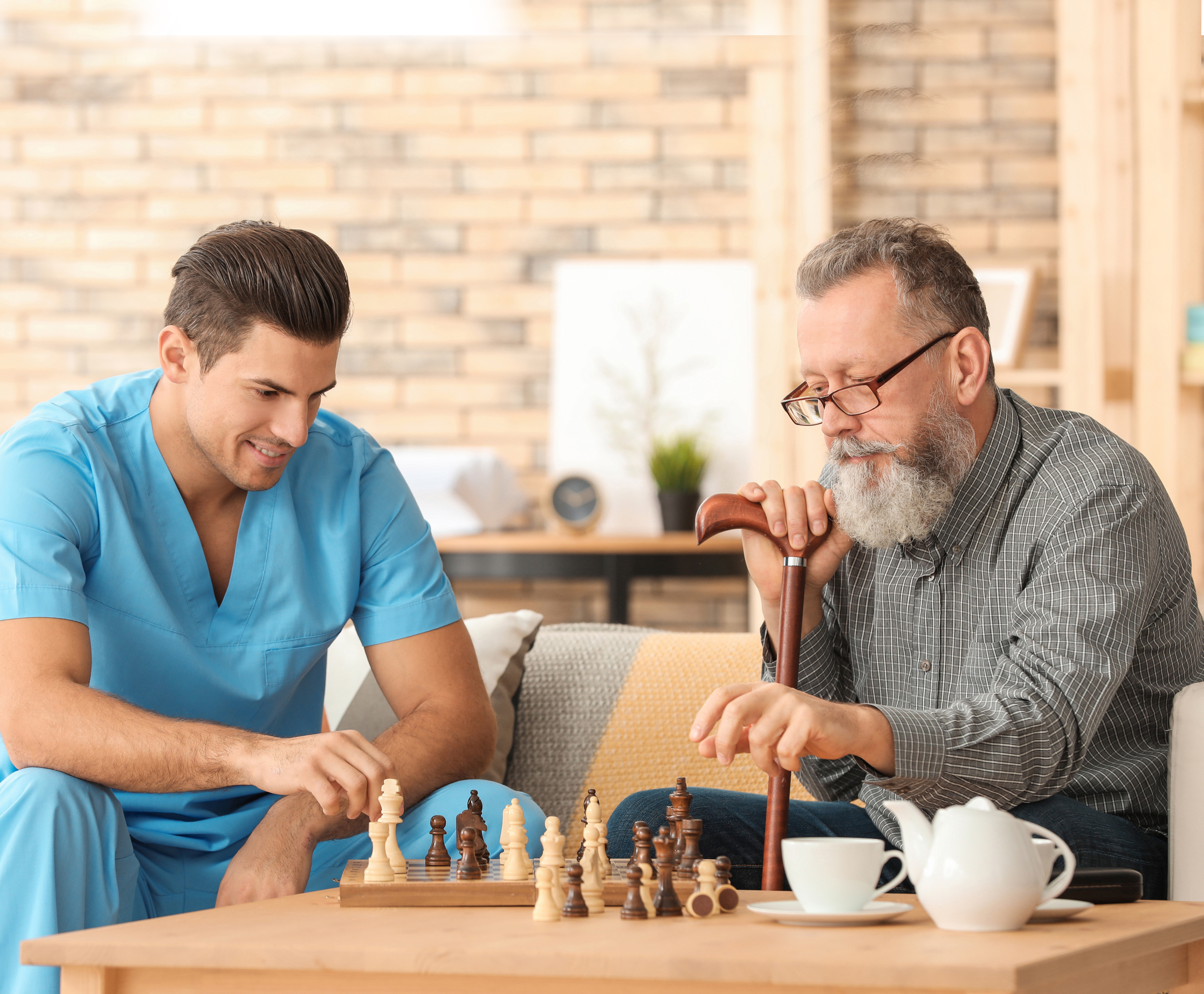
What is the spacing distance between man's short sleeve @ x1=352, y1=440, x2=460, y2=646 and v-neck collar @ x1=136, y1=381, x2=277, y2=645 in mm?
148

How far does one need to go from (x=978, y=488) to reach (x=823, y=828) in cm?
45

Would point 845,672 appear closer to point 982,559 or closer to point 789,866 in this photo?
point 982,559

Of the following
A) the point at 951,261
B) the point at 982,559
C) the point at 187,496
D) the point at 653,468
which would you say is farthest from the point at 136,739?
the point at 653,468

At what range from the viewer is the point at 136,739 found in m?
1.52

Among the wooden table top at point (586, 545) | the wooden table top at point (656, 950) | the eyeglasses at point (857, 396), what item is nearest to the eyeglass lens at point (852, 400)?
the eyeglasses at point (857, 396)

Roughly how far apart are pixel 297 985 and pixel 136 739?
0.52 metres

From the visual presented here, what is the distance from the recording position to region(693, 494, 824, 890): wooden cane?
143 cm

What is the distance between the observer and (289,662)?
1.81 m

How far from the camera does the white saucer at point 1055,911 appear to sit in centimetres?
115

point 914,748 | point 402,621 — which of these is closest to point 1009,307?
point 402,621

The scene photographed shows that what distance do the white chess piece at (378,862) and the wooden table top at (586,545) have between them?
8.19 ft

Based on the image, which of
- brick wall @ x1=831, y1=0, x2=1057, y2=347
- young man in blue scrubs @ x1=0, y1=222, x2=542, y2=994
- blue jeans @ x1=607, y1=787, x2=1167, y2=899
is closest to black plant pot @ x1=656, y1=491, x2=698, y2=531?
brick wall @ x1=831, y1=0, x2=1057, y2=347

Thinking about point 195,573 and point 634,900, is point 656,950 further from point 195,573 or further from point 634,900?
point 195,573

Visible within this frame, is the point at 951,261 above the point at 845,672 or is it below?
above
